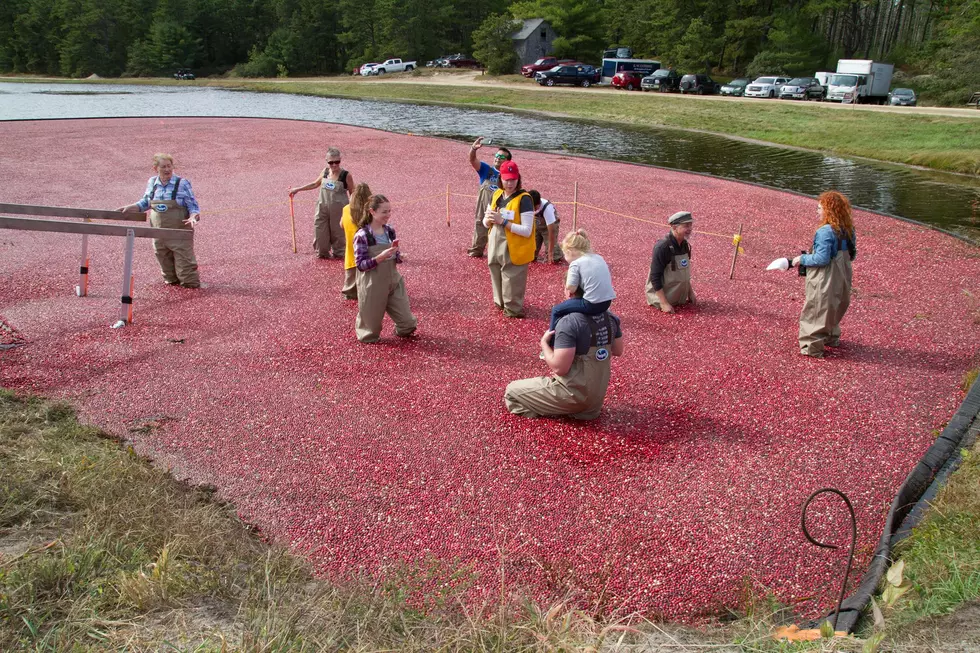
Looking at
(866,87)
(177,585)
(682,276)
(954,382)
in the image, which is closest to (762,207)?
(682,276)

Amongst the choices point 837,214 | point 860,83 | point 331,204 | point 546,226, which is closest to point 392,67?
point 860,83

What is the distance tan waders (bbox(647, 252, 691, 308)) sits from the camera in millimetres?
9295

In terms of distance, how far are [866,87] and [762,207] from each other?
36.5m

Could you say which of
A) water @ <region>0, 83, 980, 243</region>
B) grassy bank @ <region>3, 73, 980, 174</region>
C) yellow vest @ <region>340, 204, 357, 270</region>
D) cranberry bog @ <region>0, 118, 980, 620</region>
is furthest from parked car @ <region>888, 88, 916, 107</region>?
yellow vest @ <region>340, 204, 357, 270</region>

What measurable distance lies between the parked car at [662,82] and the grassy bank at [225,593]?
48820 mm

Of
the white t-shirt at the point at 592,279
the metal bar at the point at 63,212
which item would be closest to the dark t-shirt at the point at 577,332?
the white t-shirt at the point at 592,279

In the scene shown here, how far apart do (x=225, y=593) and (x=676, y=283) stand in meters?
7.12

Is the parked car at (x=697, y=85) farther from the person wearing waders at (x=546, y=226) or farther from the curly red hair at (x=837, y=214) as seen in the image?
the curly red hair at (x=837, y=214)

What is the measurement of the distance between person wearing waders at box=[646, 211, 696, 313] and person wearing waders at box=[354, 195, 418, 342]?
11.1 ft

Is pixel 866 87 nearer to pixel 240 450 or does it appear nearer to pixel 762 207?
pixel 762 207

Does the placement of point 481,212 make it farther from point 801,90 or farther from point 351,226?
point 801,90

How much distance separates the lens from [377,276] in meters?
7.95

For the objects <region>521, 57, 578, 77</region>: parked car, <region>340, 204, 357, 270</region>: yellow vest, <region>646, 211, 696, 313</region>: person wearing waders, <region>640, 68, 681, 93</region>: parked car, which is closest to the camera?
<region>340, 204, 357, 270</region>: yellow vest

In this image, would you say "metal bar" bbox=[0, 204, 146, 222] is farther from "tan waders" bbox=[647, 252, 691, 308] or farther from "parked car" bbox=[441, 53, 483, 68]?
"parked car" bbox=[441, 53, 483, 68]
